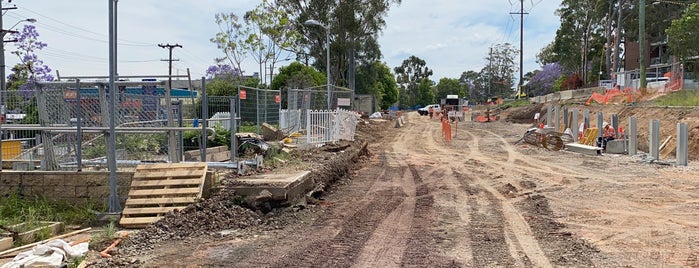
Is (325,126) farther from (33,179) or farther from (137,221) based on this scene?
(137,221)

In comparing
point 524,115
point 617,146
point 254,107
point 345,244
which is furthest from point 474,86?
point 345,244

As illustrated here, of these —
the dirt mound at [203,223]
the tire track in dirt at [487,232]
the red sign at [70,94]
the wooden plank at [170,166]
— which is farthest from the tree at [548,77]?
the dirt mound at [203,223]

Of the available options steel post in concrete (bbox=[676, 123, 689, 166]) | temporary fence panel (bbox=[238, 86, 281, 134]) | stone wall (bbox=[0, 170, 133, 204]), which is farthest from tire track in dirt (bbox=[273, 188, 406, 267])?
temporary fence panel (bbox=[238, 86, 281, 134])

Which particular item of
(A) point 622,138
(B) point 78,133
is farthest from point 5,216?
(A) point 622,138

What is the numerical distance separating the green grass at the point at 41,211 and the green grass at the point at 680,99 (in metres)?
22.0

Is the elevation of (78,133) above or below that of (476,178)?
above

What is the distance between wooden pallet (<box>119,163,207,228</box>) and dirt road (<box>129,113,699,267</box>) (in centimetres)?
142

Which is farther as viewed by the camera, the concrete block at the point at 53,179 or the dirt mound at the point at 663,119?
the dirt mound at the point at 663,119

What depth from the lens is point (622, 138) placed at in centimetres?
2116

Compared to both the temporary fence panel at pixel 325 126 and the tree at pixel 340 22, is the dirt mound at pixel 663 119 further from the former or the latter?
the tree at pixel 340 22

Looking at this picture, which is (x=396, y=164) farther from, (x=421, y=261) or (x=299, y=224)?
(x=421, y=261)

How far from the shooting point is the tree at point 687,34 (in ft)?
128

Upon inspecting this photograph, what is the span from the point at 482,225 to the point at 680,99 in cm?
2091

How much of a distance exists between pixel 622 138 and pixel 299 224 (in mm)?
17010
